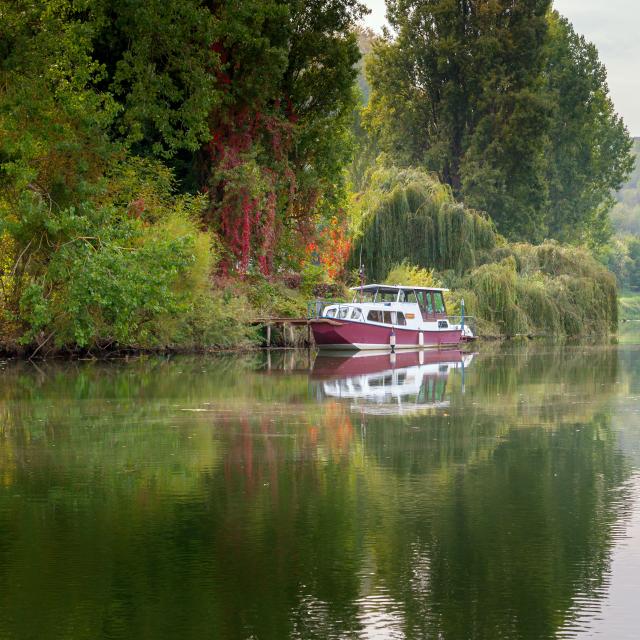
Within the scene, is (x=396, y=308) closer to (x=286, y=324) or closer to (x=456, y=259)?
(x=286, y=324)

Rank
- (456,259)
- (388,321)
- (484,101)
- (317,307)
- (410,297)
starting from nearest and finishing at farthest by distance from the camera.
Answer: (317,307), (388,321), (410,297), (456,259), (484,101)

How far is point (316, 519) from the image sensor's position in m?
10.6

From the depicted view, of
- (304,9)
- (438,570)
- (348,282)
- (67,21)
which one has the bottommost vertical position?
(438,570)

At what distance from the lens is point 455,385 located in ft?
88.5

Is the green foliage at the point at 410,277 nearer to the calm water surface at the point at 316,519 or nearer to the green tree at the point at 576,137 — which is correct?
the green tree at the point at 576,137

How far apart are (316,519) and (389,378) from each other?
1904 centimetres

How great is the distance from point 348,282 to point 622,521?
43023 millimetres

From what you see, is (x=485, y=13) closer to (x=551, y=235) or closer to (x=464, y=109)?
(x=464, y=109)

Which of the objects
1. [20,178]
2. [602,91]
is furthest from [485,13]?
[20,178]

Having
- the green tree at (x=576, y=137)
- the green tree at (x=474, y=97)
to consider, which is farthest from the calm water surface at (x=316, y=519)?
the green tree at (x=576, y=137)

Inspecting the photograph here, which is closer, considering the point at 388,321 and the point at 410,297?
the point at 388,321

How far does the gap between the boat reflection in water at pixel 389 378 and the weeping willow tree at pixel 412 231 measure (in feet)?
32.4

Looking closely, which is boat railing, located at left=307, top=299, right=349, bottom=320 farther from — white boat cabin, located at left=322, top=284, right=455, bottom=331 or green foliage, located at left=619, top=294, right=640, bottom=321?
green foliage, located at left=619, top=294, right=640, bottom=321

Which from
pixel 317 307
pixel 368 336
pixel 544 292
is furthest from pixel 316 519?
pixel 544 292
